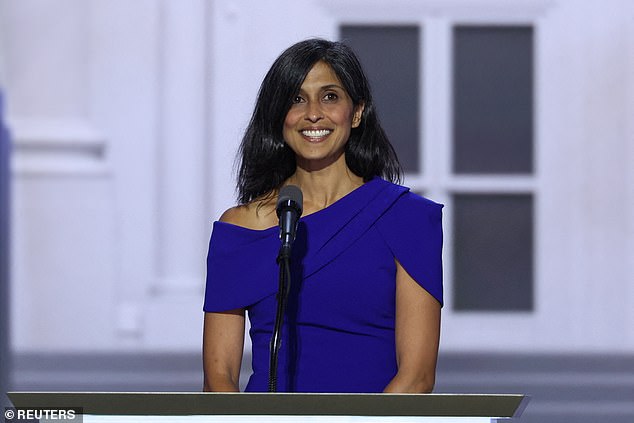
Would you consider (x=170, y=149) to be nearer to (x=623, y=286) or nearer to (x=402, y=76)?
(x=402, y=76)

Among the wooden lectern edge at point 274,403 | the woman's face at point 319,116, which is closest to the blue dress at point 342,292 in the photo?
the woman's face at point 319,116

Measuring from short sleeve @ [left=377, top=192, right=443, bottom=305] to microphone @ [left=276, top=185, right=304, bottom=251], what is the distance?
0.90 feet

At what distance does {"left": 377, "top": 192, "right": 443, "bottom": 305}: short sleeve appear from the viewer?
6.50ft

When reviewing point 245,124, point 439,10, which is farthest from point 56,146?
point 439,10

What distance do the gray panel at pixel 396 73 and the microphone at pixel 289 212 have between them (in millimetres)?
2756

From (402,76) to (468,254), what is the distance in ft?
2.29

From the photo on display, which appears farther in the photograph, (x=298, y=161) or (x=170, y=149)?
(x=170, y=149)

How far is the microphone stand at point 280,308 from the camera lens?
1698 mm

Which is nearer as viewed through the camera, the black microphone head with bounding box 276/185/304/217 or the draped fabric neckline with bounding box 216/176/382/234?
the black microphone head with bounding box 276/185/304/217

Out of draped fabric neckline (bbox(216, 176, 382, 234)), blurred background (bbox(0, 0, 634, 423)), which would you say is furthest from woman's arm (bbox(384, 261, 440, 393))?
blurred background (bbox(0, 0, 634, 423))

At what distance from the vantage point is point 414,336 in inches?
76.7

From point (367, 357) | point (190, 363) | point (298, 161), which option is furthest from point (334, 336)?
point (190, 363)

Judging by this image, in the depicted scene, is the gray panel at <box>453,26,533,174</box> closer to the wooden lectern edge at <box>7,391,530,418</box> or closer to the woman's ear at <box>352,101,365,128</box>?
the woman's ear at <box>352,101,365,128</box>

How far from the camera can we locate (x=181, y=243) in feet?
15.0
